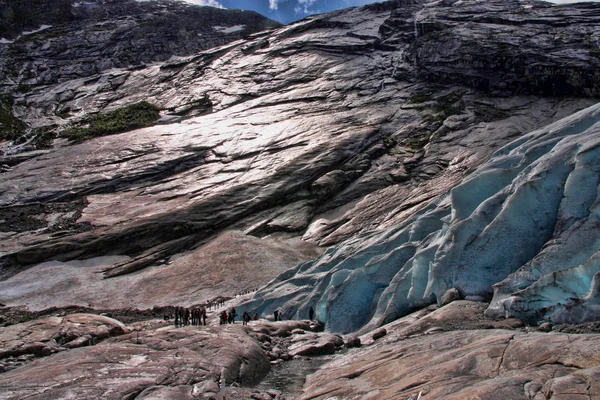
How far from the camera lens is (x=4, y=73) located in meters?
112

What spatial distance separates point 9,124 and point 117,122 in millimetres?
23378

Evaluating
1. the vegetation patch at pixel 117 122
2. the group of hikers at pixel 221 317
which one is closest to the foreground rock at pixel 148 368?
the group of hikers at pixel 221 317

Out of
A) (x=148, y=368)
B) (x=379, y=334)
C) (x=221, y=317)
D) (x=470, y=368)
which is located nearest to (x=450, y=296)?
(x=379, y=334)

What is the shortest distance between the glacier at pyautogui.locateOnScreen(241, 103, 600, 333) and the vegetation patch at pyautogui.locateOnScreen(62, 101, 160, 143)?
5770cm

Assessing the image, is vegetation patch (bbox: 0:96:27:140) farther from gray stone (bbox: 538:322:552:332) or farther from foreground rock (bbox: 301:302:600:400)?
gray stone (bbox: 538:322:552:332)

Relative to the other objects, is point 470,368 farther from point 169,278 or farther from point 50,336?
point 169,278

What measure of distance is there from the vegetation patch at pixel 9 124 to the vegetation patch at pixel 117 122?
1042 cm

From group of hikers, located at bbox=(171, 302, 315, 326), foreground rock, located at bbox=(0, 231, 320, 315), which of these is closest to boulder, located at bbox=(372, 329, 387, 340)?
group of hikers, located at bbox=(171, 302, 315, 326)

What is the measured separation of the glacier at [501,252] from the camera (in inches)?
645

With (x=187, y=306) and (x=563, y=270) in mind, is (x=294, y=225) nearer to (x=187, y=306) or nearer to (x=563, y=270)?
(x=187, y=306)

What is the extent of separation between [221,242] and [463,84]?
4824 cm

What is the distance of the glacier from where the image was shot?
53.8 ft

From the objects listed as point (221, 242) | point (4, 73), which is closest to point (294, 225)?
point (221, 242)

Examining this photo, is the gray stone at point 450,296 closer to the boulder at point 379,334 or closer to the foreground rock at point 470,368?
the foreground rock at point 470,368
